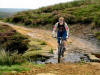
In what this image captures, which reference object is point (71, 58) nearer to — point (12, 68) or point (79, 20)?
point (12, 68)

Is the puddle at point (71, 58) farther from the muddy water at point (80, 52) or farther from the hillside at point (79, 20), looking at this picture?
the hillside at point (79, 20)

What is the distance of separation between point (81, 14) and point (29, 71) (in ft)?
79.1

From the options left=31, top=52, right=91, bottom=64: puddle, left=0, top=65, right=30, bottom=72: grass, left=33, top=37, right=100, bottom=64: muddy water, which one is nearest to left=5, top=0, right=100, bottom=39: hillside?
left=33, top=37, right=100, bottom=64: muddy water

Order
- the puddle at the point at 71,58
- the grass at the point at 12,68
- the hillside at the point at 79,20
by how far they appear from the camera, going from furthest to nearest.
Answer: the hillside at the point at 79,20 < the puddle at the point at 71,58 < the grass at the point at 12,68

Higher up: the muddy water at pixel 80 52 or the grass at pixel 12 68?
the grass at pixel 12 68

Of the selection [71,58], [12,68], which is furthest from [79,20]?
[12,68]

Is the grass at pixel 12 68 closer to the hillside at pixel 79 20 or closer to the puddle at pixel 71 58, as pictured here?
the puddle at pixel 71 58

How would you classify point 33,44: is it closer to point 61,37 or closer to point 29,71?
point 61,37

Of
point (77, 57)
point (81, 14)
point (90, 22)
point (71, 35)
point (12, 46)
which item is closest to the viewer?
point (77, 57)

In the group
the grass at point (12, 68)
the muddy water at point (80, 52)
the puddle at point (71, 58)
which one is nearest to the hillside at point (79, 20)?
the muddy water at point (80, 52)

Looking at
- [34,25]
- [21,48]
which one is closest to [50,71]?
[21,48]

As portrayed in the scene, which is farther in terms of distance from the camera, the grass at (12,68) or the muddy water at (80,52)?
the muddy water at (80,52)

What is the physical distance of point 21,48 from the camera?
20484 mm

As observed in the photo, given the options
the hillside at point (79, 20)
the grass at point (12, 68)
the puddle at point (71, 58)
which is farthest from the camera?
the hillside at point (79, 20)
